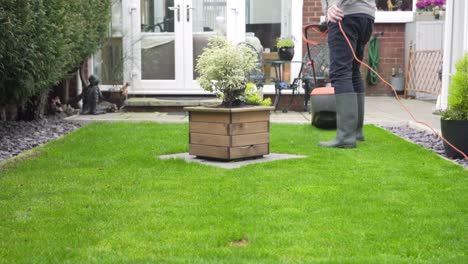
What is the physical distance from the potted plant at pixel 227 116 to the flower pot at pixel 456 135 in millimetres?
1411

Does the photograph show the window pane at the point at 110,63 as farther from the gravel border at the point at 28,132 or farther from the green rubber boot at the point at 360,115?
the green rubber boot at the point at 360,115

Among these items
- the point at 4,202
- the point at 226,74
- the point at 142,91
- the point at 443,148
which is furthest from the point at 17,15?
the point at 142,91

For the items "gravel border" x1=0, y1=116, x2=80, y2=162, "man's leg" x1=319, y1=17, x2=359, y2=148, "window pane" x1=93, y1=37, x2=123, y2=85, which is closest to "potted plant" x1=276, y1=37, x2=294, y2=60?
"window pane" x1=93, y1=37, x2=123, y2=85

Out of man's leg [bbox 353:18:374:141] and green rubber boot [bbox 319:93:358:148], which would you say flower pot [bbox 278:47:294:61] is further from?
green rubber boot [bbox 319:93:358:148]

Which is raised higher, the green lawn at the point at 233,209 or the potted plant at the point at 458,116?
the potted plant at the point at 458,116

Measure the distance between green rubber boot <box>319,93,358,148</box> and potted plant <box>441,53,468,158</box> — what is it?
758 mm

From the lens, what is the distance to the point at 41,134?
797 cm

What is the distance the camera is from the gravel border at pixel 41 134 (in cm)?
677

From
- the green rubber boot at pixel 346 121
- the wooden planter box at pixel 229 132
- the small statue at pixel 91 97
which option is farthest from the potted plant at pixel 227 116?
the small statue at pixel 91 97

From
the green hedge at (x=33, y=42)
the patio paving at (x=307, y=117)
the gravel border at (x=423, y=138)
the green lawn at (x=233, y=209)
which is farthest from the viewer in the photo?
the patio paving at (x=307, y=117)

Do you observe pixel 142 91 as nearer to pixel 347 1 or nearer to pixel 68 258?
pixel 347 1

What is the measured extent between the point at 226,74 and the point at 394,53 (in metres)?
9.24

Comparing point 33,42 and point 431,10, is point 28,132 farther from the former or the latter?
point 431,10

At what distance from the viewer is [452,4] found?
10039mm
